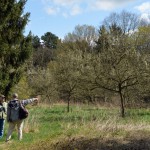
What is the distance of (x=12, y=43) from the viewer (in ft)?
104

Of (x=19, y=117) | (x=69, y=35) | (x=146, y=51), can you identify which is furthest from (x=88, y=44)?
(x=19, y=117)

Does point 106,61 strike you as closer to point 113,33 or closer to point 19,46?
point 113,33

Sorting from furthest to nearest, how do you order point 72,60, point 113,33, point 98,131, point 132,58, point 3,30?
point 72,60, point 3,30, point 113,33, point 132,58, point 98,131

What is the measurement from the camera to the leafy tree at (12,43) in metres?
30.2

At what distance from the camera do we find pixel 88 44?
75688 millimetres

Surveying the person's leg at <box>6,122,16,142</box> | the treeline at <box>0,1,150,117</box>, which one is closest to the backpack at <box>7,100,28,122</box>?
the person's leg at <box>6,122,16,142</box>

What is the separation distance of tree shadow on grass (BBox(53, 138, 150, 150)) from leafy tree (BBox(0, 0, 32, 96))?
1936 cm

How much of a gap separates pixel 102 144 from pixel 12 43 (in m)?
22.6

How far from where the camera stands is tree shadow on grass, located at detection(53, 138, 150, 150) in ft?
33.0

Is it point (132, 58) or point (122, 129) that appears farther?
point (132, 58)

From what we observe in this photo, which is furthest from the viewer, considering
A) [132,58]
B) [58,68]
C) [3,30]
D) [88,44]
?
[88,44]

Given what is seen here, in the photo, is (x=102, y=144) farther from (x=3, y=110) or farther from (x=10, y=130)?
(x=3, y=110)

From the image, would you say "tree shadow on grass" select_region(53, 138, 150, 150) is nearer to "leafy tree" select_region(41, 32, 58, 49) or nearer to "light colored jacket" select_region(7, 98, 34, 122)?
"light colored jacket" select_region(7, 98, 34, 122)

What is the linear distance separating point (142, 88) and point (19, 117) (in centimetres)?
1256
